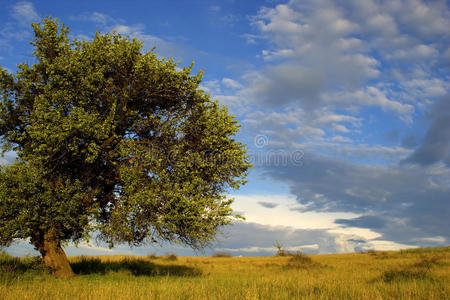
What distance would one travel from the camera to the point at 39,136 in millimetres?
19406

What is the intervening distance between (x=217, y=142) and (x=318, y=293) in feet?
38.3

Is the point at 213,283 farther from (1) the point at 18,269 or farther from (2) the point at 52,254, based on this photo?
(1) the point at 18,269

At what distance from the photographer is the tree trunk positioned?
71.7ft

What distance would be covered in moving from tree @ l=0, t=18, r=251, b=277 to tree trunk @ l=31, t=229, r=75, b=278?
64 millimetres

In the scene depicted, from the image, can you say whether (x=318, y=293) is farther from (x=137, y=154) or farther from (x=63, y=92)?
(x=63, y=92)

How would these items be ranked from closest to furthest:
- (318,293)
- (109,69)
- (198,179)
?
1. (318,293)
2. (198,179)
3. (109,69)

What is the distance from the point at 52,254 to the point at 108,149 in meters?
7.52

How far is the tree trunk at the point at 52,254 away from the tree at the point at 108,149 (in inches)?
2.5

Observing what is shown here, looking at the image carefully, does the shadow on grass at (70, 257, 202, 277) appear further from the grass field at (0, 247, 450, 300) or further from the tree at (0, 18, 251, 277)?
the tree at (0, 18, 251, 277)

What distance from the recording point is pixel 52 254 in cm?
2214

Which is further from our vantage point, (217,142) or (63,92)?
(217,142)

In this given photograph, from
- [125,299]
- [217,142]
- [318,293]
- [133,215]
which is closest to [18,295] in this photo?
[125,299]

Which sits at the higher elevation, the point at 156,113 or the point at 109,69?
the point at 109,69

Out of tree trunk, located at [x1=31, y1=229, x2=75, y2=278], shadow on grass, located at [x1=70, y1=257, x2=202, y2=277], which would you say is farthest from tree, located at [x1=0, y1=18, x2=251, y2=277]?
shadow on grass, located at [x1=70, y1=257, x2=202, y2=277]
